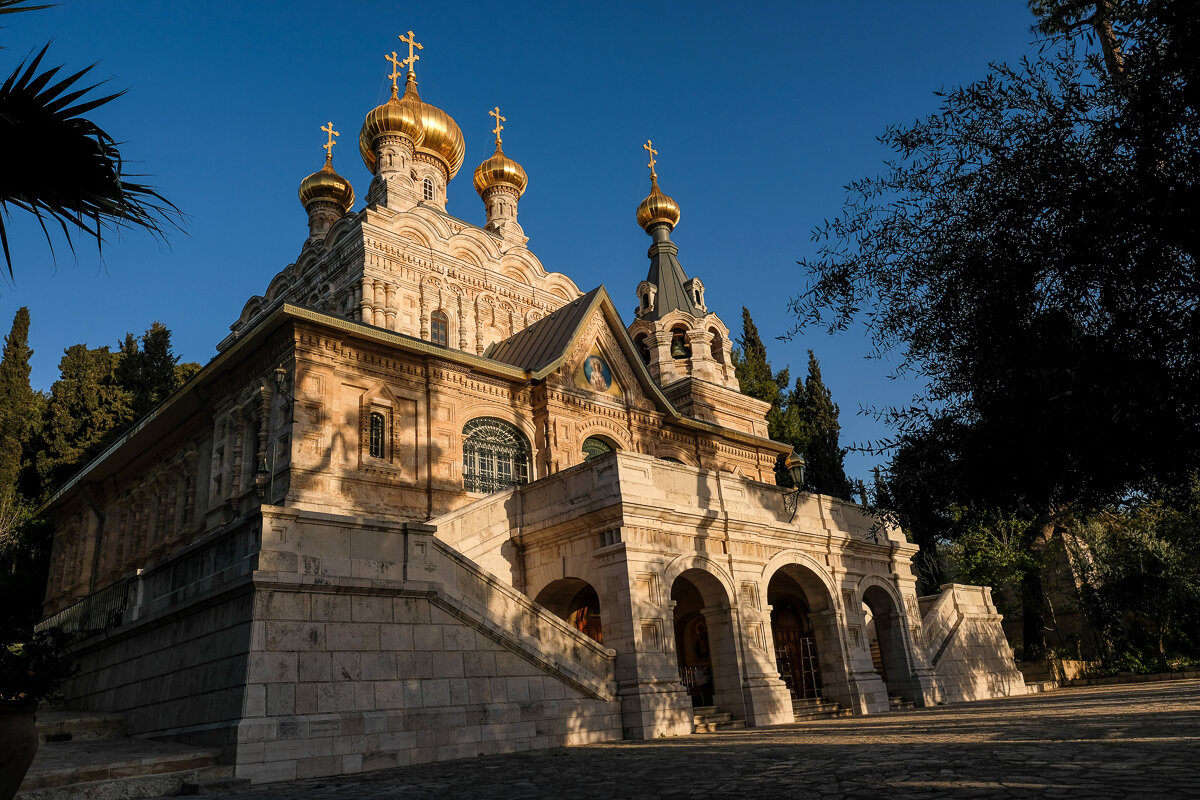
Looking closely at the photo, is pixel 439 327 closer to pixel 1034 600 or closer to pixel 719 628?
pixel 719 628

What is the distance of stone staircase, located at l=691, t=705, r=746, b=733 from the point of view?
547 inches


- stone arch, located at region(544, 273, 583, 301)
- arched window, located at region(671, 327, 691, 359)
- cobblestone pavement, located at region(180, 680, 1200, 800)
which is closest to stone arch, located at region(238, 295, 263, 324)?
stone arch, located at region(544, 273, 583, 301)

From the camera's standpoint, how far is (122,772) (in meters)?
8.41

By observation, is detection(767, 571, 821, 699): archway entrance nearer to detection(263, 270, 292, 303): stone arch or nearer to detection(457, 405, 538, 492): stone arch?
detection(457, 405, 538, 492): stone arch

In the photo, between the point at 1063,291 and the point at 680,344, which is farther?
the point at 680,344

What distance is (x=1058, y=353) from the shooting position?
24.5 ft

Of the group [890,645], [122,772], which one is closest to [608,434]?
[890,645]

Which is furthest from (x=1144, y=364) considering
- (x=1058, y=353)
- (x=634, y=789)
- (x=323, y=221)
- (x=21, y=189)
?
(x=323, y=221)

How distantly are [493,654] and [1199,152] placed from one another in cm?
934

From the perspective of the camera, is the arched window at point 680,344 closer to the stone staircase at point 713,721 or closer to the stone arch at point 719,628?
the stone arch at point 719,628

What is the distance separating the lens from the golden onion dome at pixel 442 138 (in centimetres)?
3616

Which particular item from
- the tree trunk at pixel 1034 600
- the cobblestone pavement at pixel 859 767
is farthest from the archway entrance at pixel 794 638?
the tree trunk at pixel 1034 600

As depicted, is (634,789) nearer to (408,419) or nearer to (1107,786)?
(1107,786)

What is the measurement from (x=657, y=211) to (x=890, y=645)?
23793 millimetres
